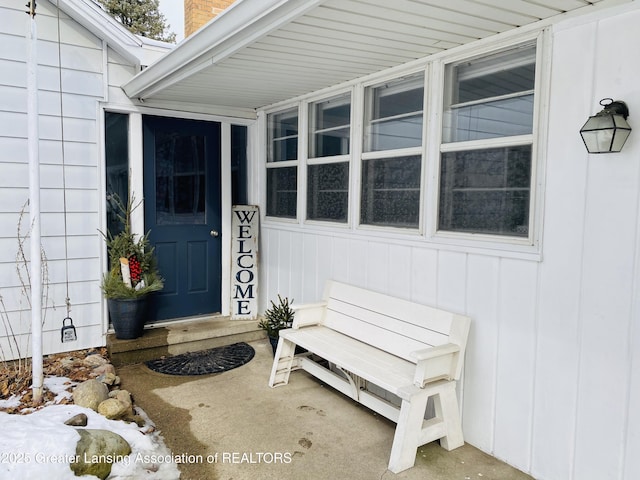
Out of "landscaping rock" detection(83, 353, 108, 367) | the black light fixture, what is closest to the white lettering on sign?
"landscaping rock" detection(83, 353, 108, 367)

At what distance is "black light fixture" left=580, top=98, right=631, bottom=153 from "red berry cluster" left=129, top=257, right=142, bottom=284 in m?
3.46

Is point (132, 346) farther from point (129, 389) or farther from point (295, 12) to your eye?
point (295, 12)

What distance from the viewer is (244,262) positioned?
476cm

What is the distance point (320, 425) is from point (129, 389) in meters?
1.48

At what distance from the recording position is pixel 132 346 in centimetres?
396

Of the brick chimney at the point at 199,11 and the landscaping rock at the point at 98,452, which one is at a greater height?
the brick chimney at the point at 199,11

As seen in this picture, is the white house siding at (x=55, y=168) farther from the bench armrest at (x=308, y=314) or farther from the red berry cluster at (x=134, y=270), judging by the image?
the bench armrest at (x=308, y=314)

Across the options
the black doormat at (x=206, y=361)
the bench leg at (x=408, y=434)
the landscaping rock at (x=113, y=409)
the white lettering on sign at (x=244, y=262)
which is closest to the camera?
the bench leg at (x=408, y=434)

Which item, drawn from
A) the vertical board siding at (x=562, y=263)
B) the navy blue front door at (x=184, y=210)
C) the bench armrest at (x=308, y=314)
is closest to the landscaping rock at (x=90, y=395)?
the bench armrest at (x=308, y=314)

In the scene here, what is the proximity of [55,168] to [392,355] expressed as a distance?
3.09 m

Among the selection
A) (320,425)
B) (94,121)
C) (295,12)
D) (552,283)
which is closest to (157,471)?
(320,425)

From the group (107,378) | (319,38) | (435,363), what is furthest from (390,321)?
(107,378)

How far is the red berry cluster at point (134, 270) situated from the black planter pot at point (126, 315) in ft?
0.59

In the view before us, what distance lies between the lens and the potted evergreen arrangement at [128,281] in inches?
155
